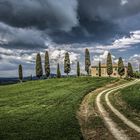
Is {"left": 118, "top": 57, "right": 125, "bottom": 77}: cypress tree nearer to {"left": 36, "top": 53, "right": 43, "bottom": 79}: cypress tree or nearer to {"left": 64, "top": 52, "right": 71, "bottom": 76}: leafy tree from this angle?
{"left": 64, "top": 52, "right": 71, "bottom": 76}: leafy tree

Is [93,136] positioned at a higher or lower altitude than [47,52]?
lower

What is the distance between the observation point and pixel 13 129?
77.3 ft

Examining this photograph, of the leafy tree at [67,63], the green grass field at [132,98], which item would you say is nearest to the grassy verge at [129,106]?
the green grass field at [132,98]

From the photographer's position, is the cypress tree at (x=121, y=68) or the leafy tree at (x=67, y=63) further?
the cypress tree at (x=121, y=68)

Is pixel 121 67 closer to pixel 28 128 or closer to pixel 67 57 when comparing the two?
pixel 67 57

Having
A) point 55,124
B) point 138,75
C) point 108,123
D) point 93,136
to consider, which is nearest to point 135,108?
point 108,123

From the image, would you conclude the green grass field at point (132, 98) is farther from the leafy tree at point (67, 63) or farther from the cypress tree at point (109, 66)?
the cypress tree at point (109, 66)

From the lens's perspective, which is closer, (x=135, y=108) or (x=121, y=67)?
(x=135, y=108)

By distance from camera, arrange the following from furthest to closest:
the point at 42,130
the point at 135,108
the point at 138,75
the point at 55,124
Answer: the point at 138,75 < the point at 135,108 < the point at 55,124 < the point at 42,130

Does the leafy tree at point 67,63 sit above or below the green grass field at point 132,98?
above

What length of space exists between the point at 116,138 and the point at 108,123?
6497 mm

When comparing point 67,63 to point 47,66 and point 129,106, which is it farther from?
point 129,106

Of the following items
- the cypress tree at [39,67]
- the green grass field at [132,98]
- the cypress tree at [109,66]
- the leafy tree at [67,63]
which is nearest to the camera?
the green grass field at [132,98]

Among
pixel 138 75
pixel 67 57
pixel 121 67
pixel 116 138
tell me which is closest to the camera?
pixel 116 138
